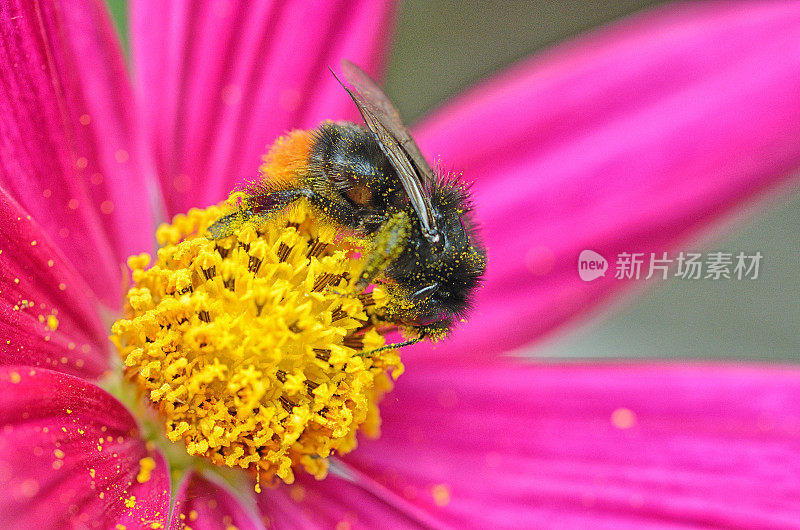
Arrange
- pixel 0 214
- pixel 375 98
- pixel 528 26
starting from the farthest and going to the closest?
pixel 528 26, pixel 375 98, pixel 0 214

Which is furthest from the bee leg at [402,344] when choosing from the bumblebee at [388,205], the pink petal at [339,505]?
the pink petal at [339,505]

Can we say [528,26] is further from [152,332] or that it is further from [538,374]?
[152,332]

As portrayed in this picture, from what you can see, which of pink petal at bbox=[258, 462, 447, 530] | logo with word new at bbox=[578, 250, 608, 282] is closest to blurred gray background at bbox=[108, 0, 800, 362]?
logo with word new at bbox=[578, 250, 608, 282]

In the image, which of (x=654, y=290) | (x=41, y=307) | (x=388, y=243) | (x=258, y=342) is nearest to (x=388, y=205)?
(x=388, y=243)

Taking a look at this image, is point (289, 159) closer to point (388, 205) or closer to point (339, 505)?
point (388, 205)

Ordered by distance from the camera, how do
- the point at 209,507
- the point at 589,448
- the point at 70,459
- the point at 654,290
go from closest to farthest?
the point at 70,459 → the point at 209,507 → the point at 589,448 → the point at 654,290

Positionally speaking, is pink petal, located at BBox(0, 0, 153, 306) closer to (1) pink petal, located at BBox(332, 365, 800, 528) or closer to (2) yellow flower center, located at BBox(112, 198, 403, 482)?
(2) yellow flower center, located at BBox(112, 198, 403, 482)

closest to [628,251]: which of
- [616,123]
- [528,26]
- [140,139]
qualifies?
[616,123]
